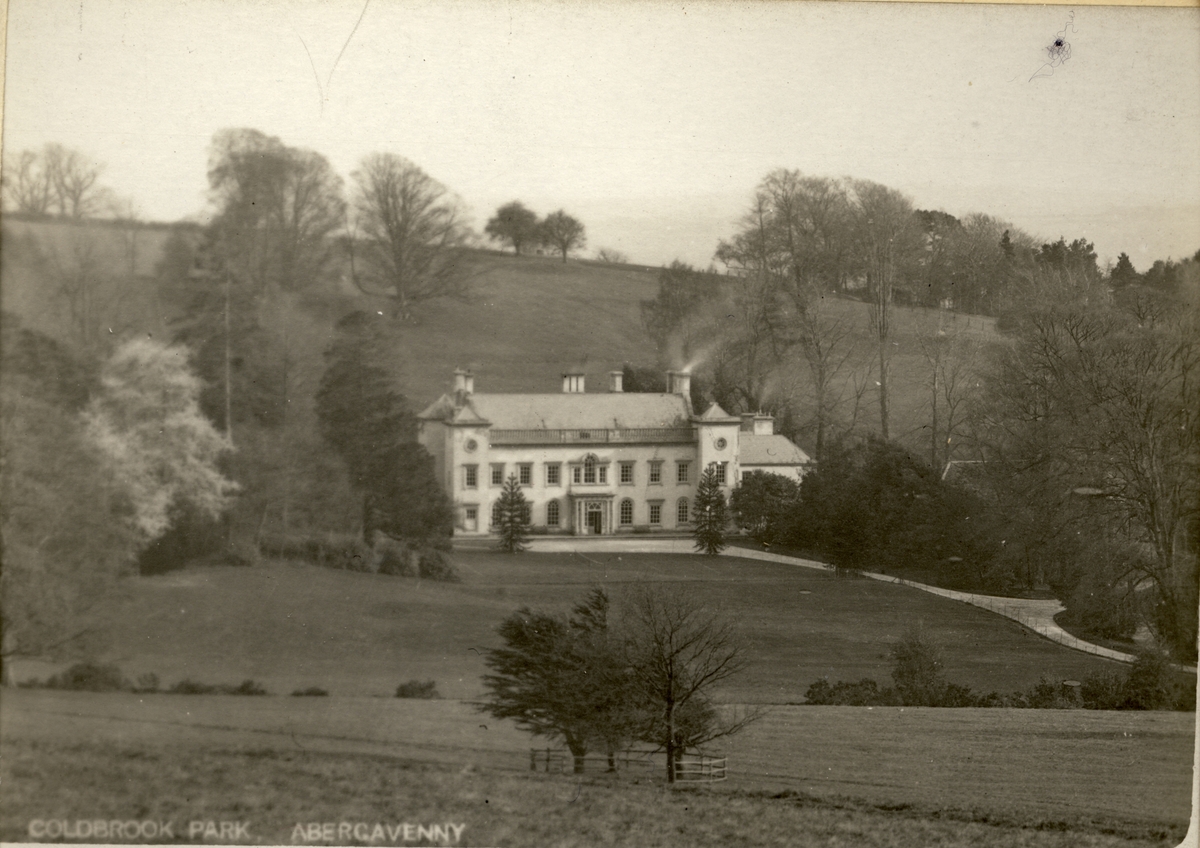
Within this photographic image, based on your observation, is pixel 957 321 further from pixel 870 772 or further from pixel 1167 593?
pixel 870 772

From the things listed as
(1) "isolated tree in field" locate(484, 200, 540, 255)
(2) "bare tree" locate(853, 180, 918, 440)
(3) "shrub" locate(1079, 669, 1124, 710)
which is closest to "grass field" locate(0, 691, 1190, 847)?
(3) "shrub" locate(1079, 669, 1124, 710)

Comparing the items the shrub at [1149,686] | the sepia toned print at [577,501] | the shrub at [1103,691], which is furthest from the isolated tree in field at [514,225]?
the shrub at [1149,686]

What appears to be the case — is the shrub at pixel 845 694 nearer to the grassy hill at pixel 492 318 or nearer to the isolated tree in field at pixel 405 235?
the grassy hill at pixel 492 318

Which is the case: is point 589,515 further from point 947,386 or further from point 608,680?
point 947,386

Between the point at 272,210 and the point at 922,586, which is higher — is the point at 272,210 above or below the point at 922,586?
above

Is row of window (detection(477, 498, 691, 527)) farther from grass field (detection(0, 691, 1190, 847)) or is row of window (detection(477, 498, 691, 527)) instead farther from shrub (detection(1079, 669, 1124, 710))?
shrub (detection(1079, 669, 1124, 710))

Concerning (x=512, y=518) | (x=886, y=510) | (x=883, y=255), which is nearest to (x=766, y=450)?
(x=886, y=510)

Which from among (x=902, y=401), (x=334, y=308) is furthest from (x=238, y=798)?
(x=902, y=401)
